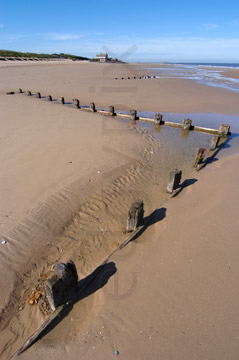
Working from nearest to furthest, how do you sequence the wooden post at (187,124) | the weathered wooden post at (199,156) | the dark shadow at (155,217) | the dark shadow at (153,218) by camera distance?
the dark shadow at (153,218)
the dark shadow at (155,217)
the weathered wooden post at (199,156)
the wooden post at (187,124)

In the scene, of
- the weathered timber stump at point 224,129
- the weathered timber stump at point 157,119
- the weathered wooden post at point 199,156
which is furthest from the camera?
the weathered timber stump at point 157,119

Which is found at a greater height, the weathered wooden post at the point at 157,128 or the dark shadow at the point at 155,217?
the dark shadow at the point at 155,217

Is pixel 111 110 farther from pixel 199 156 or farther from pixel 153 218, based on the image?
pixel 153 218

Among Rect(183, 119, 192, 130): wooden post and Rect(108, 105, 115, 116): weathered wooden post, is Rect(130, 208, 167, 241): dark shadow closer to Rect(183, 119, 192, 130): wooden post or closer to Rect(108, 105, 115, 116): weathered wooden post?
Rect(183, 119, 192, 130): wooden post

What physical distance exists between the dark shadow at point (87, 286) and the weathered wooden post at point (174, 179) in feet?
10.2

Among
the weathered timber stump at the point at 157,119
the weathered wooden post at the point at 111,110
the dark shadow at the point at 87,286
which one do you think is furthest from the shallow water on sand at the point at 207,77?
the dark shadow at the point at 87,286

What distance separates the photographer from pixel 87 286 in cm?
341

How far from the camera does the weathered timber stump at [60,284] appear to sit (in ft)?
8.81

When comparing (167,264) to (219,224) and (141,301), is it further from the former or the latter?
(219,224)

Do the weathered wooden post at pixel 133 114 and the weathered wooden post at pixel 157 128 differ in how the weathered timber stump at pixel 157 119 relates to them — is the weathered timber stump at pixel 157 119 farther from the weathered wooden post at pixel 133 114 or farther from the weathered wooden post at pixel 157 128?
the weathered wooden post at pixel 133 114

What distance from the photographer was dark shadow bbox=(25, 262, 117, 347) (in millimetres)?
2874

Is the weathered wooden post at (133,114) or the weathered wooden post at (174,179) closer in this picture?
the weathered wooden post at (174,179)

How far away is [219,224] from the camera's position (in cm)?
470

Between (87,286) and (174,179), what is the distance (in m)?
3.75
